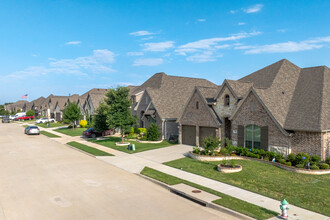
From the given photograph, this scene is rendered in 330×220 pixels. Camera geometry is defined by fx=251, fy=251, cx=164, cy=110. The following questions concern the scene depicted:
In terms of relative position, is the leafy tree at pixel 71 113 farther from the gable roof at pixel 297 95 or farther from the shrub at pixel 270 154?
the shrub at pixel 270 154

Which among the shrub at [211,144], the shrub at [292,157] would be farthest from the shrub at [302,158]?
the shrub at [211,144]

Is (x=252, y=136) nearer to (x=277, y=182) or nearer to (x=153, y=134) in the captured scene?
(x=277, y=182)

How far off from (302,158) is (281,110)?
4644 millimetres

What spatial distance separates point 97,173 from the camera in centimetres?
1673

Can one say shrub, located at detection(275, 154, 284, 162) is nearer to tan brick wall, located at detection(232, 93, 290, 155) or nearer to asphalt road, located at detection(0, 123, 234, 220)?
tan brick wall, located at detection(232, 93, 290, 155)

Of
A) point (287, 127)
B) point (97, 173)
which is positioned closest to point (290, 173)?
point (287, 127)

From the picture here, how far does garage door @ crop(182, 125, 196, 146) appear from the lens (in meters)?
27.0

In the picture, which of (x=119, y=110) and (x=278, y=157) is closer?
(x=278, y=157)

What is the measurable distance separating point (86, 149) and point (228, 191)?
17.1 metres

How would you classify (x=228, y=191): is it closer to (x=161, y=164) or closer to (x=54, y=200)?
(x=161, y=164)

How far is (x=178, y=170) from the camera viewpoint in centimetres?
1733

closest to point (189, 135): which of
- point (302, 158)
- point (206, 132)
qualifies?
point (206, 132)

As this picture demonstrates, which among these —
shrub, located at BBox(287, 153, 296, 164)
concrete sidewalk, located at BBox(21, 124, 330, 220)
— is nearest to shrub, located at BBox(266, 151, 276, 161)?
shrub, located at BBox(287, 153, 296, 164)

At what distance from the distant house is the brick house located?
324 inches
